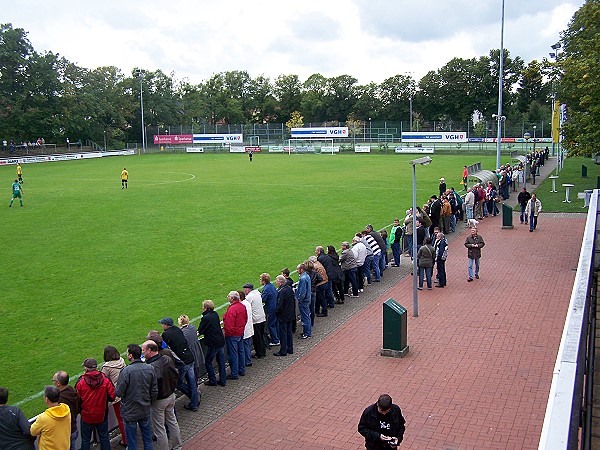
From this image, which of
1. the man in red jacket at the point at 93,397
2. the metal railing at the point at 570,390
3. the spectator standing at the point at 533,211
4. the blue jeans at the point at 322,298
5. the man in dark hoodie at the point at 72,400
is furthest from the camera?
the spectator standing at the point at 533,211

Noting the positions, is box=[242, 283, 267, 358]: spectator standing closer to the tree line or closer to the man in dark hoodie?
the man in dark hoodie

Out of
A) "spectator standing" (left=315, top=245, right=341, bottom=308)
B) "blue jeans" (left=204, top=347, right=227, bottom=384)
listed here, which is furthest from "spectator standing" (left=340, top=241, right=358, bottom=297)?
"blue jeans" (left=204, top=347, right=227, bottom=384)

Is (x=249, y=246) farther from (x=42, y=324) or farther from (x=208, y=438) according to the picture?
(x=208, y=438)

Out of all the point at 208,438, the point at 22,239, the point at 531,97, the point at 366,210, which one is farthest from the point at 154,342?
the point at 531,97

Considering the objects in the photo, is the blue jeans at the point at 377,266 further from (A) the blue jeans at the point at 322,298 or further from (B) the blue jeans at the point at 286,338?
(B) the blue jeans at the point at 286,338

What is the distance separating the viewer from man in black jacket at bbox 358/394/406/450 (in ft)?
21.9

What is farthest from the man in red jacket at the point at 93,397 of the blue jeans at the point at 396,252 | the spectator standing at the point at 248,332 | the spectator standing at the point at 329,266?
the blue jeans at the point at 396,252

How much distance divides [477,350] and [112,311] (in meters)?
8.57

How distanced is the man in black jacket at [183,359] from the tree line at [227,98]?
6974 centimetres

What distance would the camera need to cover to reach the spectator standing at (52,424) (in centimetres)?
686

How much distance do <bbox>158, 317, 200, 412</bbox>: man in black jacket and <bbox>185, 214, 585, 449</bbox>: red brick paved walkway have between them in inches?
25.9

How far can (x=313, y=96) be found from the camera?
409 ft

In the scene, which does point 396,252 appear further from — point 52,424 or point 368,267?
point 52,424

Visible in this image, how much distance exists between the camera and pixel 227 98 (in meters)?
126
